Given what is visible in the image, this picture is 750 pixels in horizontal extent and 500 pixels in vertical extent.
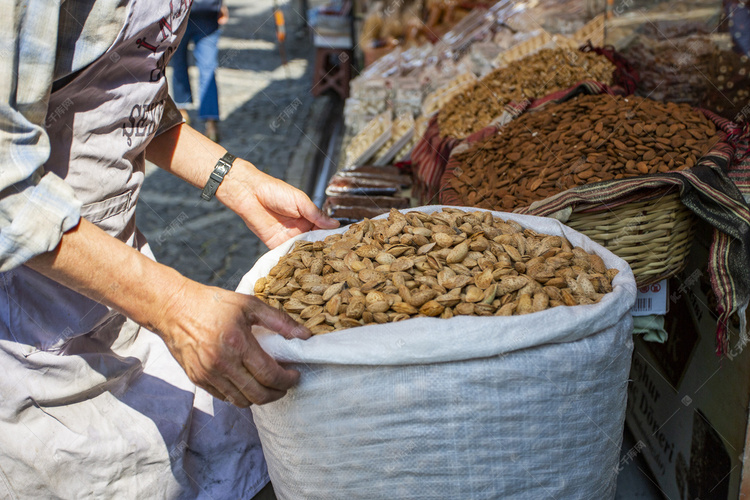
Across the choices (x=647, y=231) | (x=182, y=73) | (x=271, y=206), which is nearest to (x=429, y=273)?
(x=271, y=206)

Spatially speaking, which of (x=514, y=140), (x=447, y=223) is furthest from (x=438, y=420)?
(x=514, y=140)

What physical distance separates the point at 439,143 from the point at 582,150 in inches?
31.3

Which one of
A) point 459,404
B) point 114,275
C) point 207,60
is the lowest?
point 207,60

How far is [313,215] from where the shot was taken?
1464 mm

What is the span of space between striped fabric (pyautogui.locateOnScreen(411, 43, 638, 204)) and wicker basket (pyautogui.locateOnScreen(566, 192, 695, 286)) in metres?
0.75

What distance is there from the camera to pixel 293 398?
0.99 metres

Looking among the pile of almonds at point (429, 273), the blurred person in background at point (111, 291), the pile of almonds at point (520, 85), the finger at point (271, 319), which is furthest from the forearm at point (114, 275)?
the pile of almonds at point (520, 85)

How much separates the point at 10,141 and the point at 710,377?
1562 mm

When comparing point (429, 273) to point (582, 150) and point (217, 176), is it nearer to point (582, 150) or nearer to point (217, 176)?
point (217, 176)

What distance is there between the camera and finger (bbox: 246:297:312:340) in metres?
0.95

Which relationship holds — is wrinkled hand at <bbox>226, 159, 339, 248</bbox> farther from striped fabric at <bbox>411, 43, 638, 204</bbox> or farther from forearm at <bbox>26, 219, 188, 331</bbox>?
striped fabric at <bbox>411, 43, 638, 204</bbox>

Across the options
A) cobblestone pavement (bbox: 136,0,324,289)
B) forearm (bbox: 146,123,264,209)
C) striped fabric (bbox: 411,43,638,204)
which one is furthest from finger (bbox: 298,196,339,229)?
cobblestone pavement (bbox: 136,0,324,289)

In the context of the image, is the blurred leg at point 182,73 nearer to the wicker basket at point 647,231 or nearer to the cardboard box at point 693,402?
the wicker basket at point 647,231

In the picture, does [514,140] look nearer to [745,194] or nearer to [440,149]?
[440,149]
